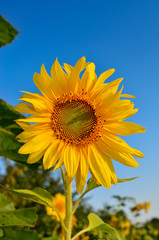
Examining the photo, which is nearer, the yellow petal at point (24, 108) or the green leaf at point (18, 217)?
the green leaf at point (18, 217)

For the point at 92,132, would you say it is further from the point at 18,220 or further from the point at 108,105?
the point at 18,220

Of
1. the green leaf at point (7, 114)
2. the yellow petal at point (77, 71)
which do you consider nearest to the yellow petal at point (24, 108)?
the green leaf at point (7, 114)

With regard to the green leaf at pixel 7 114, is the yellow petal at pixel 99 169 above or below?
above

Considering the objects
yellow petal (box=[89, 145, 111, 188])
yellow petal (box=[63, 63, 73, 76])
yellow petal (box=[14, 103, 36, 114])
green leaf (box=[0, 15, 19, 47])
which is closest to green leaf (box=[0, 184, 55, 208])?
yellow petal (box=[89, 145, 111, 188])

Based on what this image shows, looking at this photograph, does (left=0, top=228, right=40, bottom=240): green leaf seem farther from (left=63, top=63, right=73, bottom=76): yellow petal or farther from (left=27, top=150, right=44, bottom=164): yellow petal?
(left=63, top=63, right=73, bottom=76): yellow petal

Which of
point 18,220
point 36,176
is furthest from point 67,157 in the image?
point 36,176

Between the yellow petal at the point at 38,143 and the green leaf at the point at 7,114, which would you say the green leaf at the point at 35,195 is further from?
the green leaf at the point at 7,114

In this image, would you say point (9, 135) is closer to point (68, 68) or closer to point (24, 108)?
point (24, 108)
